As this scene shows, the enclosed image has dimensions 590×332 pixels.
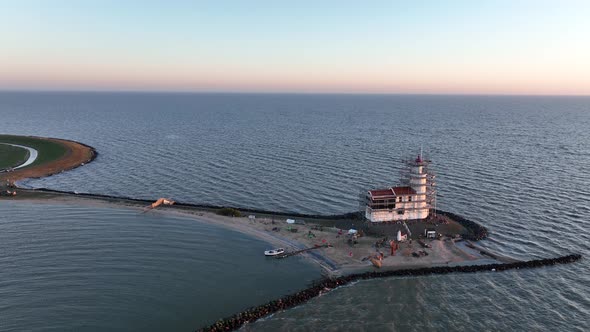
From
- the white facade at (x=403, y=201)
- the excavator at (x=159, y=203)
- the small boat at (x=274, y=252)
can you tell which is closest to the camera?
the small boat at (x=274, y=252)

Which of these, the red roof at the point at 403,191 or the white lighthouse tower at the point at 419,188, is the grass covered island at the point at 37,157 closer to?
the red roof at the point at 403,191

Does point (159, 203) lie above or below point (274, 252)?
above

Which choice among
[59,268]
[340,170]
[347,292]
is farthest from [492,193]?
[59,268]

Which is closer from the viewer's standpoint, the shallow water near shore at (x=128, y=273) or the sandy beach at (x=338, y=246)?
the shallow water near shore at (x=128, y=273)

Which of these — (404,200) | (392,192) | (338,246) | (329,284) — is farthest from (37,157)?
(329,284)

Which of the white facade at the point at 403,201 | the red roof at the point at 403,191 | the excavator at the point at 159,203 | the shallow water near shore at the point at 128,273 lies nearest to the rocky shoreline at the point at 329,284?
the shallow water near shore at the point at 128,273

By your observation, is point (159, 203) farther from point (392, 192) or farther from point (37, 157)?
point (37, 157)

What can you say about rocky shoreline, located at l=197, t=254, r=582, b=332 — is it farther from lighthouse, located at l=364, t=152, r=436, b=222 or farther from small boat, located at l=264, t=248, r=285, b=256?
lighthouse, located at l=364, t=152, r=436, b=222
